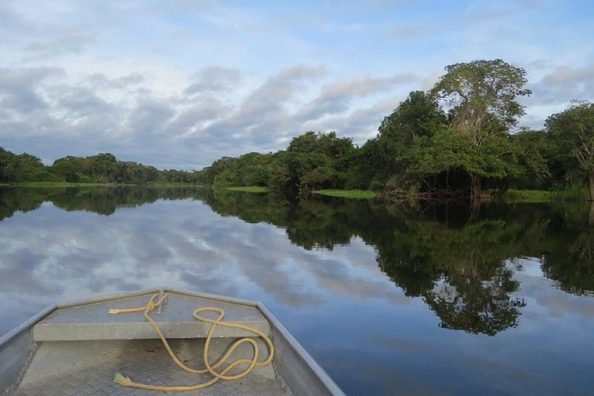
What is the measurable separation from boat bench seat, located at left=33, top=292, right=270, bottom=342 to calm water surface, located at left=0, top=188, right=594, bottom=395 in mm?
1231

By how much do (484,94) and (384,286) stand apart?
120ft

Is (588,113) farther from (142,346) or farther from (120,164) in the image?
(120,164)

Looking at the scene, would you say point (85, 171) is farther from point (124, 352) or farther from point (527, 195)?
point (124, 352)

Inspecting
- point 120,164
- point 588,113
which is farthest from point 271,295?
point 120,164

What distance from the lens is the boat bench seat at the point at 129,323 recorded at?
4109 millimetres

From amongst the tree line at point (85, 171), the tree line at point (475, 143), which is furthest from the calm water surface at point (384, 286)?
the tree line at point (85, 171)

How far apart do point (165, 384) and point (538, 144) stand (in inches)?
1845

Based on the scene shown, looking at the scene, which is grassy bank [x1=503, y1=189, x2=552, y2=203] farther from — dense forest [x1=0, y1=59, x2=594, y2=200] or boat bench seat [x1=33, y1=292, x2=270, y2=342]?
boat bench seat [x1=33, y1=292, x2=270, y2=342]

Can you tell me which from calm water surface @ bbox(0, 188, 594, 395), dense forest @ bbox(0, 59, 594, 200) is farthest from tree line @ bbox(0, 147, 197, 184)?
calm water surface @ bbox(0, 188, 594, 395)

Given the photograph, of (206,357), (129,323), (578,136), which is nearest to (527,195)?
(578,136)

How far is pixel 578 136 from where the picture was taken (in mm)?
41344

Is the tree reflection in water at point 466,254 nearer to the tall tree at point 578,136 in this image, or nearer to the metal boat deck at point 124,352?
the metal boat deck at point 124,352

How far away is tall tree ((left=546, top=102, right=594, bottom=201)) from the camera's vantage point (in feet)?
131

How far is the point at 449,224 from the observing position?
799 inches
